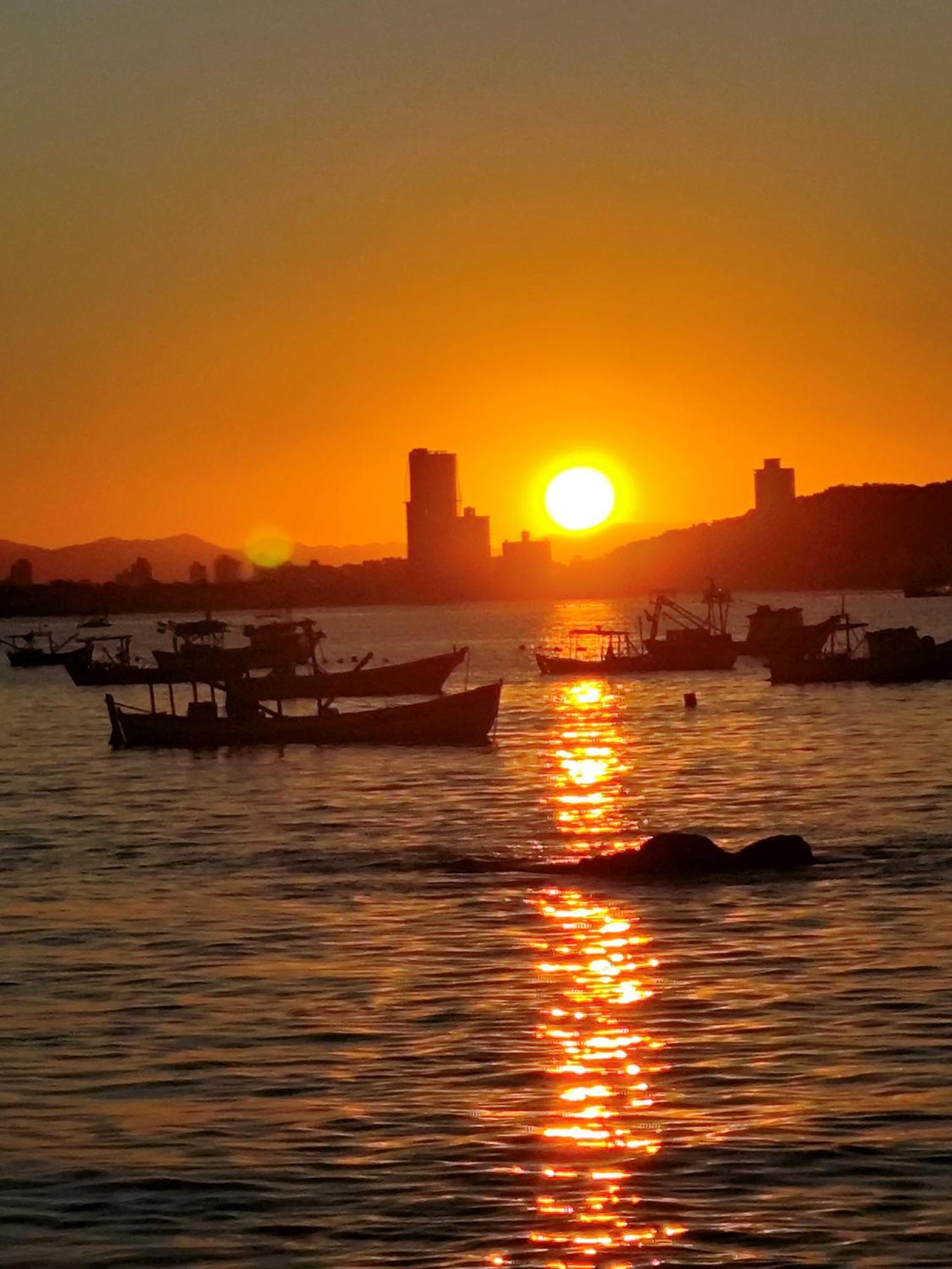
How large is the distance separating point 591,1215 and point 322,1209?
2.26m

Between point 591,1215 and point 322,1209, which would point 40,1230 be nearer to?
point 322,1209

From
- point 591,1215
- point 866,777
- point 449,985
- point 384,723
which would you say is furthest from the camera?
point 384,723

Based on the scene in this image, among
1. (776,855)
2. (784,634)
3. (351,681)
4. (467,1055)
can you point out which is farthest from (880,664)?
(467,1055)

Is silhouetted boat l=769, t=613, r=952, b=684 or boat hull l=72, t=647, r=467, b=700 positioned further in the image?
silhouetted boat l=769, t=613, r=952, b=684

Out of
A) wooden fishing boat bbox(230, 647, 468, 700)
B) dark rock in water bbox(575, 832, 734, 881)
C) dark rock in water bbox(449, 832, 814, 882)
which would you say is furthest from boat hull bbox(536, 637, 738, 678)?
dark rock in water bbox(575, 832, 734, 881)

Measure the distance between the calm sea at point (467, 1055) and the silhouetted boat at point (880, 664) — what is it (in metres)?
72.6

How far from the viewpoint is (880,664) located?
396ft

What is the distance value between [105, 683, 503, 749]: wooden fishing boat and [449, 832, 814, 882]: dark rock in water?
4182 centimetres

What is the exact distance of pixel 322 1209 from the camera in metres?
16.4

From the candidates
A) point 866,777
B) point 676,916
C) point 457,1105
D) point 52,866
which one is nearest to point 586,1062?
point 457,1105

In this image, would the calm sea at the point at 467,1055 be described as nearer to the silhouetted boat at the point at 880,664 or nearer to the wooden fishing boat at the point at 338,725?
the wooden fishing boat at the point at 338,725

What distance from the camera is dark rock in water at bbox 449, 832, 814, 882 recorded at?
3638 cm

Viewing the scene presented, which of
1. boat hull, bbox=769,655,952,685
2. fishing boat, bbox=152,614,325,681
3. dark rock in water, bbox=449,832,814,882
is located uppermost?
fishing boat, bbox=152,614,325,681

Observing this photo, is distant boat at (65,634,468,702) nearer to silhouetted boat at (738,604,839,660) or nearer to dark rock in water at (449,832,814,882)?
silhouetted boat at (738,604,839,660)
